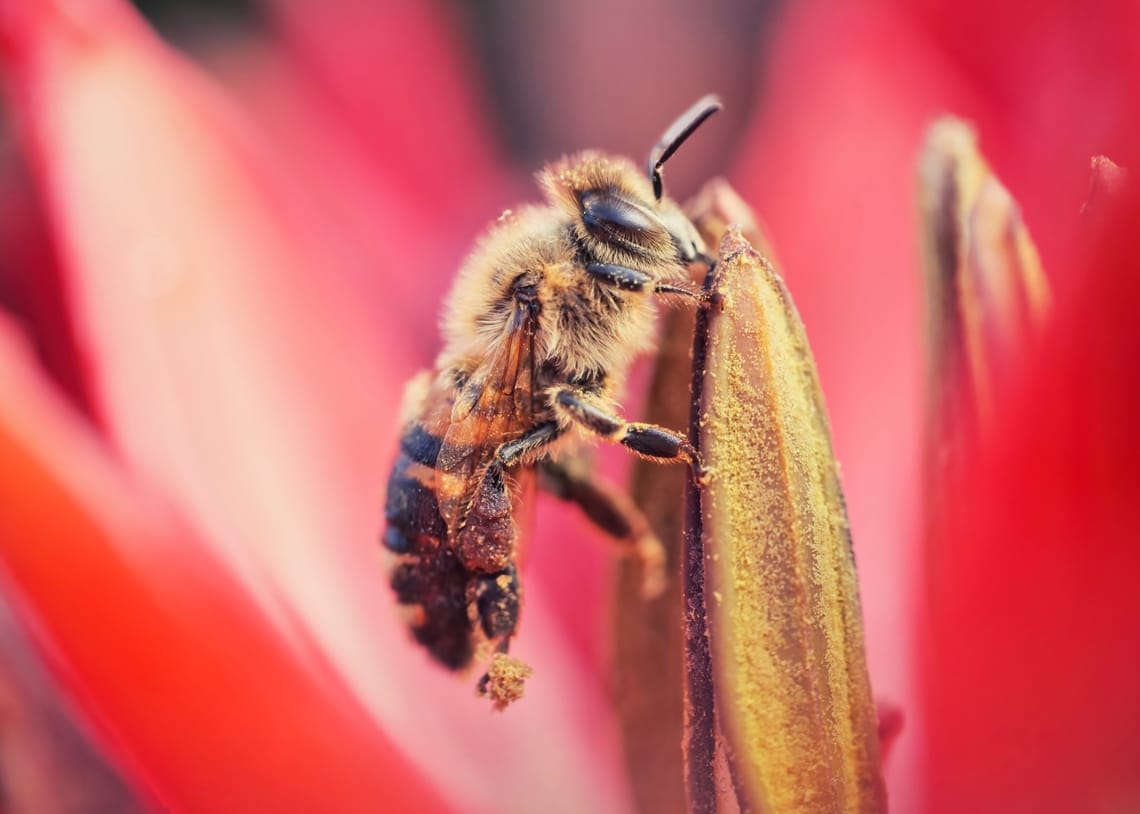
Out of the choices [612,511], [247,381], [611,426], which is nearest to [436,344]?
[247,381]

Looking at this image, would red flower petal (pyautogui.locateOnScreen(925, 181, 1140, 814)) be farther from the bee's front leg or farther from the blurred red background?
the bee's front leg

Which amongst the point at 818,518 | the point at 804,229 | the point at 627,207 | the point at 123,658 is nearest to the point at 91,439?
the point at 123,658

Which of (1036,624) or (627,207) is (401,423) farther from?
(1036,624)

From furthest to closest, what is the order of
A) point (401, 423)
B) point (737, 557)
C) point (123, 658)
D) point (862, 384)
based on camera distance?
point (862, 384) → point (401, 423) → point (123, 658) → point (737, 557)

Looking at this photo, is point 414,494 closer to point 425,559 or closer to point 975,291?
point 425,559

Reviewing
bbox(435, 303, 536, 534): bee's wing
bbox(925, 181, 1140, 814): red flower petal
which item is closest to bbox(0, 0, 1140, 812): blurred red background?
bbox(925, 181, 1140, 814): red flower petal

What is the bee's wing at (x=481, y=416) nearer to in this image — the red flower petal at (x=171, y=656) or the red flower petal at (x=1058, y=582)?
the red flower petal at (x=171, y=656)

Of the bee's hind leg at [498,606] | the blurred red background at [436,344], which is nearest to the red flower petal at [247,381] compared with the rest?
the blurred red background at [436,344]

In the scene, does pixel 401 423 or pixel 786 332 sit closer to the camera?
pixel 786 332
